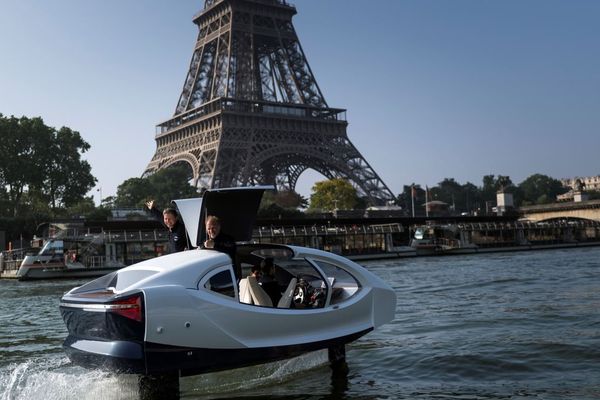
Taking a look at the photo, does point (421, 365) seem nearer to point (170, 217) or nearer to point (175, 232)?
point (175, 232)

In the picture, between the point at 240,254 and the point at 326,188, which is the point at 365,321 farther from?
the point at 326,188

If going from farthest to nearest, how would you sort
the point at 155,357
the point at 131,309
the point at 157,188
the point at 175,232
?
the point at 157,188 → the point at 175,232 → the point at 155,357 → the point at 131,309

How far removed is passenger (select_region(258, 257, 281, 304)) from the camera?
29.4 ft

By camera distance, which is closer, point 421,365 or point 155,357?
point 155,357

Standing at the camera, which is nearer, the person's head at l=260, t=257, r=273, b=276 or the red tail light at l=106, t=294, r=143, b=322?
the red tail light at l=106, t=294, r=143, b=322

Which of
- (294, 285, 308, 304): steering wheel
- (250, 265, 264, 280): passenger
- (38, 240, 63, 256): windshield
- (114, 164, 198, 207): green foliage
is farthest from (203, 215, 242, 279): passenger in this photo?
(114, 164, 198, 207): green foliage

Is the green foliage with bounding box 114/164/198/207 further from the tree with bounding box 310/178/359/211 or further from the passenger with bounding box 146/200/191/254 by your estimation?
the passenger with bounding box 146/200/191/254

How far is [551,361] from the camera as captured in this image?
978cm

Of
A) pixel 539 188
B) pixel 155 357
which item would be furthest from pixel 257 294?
pixel 539 188

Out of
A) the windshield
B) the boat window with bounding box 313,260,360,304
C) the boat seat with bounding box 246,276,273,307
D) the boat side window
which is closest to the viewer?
the boat side window

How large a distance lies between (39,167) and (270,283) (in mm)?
68401

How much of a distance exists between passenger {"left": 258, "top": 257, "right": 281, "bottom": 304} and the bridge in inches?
3485

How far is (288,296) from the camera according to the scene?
869 cm

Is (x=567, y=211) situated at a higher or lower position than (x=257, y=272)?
higher
